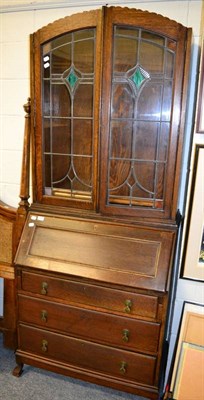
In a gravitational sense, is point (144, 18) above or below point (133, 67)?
above

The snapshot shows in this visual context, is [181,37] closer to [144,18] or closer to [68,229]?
[144,18]

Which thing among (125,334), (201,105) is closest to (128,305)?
(125,334)

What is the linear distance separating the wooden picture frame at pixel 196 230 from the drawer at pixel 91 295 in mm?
355

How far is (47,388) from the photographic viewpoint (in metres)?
1.83

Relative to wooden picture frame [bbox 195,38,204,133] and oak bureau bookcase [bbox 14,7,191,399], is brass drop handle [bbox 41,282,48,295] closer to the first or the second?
oak bureau bookcase [bbox 14,7,191,399]

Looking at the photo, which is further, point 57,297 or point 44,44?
point 57,297

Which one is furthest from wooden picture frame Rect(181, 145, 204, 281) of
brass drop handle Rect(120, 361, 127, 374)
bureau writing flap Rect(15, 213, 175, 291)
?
brass drop handle Rect(120, 361, 127, 374)

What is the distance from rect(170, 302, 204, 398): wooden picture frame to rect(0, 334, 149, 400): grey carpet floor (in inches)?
13.6

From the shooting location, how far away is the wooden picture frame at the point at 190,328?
5.63ft

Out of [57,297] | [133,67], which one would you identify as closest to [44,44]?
[133,67]

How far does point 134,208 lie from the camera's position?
5.29 feet

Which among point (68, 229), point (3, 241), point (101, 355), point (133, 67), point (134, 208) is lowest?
point (101, 355)

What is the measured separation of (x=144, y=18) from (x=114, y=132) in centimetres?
54

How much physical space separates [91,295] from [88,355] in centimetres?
39
